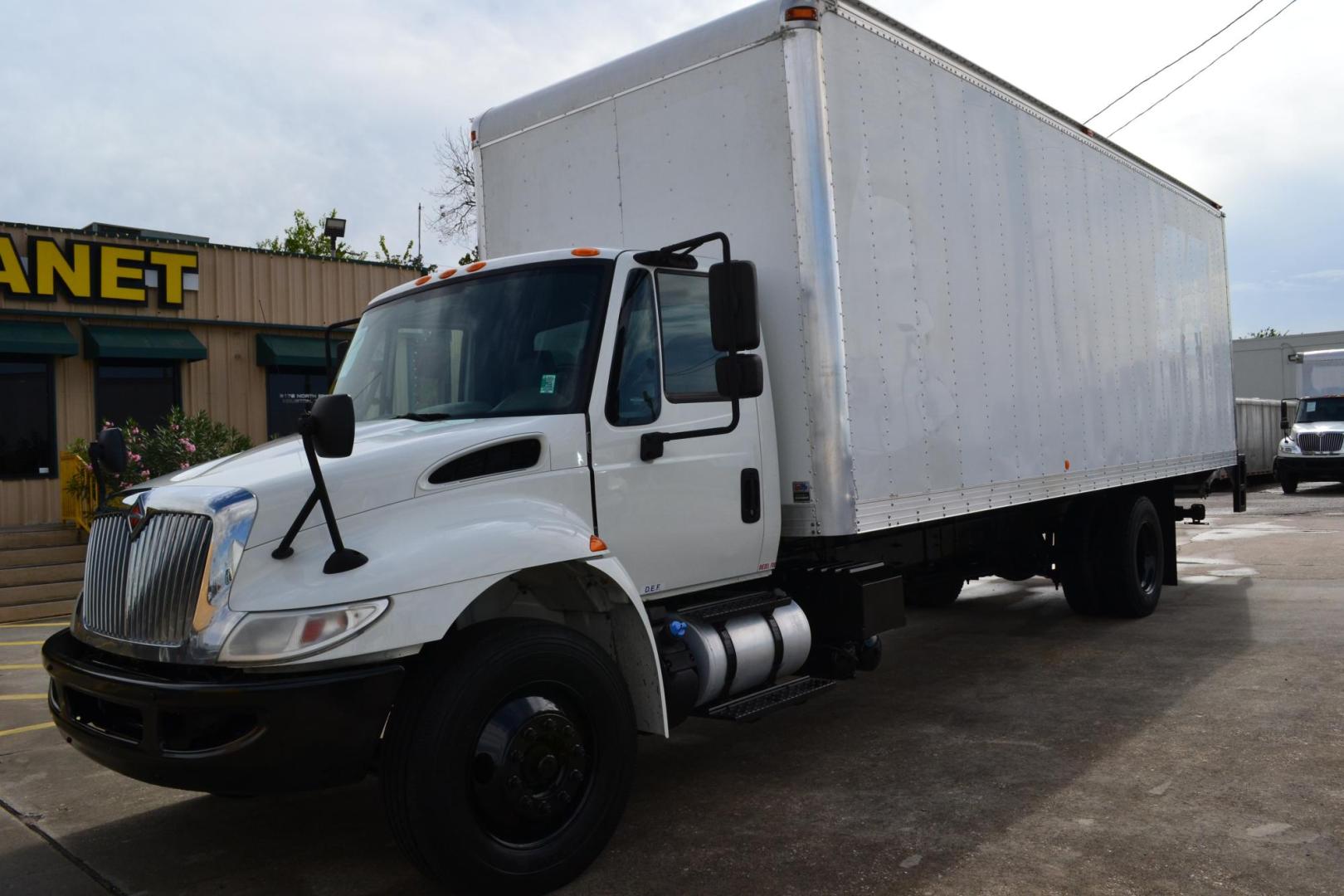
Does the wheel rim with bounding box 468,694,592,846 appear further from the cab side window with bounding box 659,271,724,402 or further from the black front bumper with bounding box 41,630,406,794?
the cab side window with bounding box 659,271,724,402

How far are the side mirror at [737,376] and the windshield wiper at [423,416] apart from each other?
1.16 meters

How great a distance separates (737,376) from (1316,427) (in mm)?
26799

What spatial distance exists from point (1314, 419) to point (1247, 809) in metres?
26.1

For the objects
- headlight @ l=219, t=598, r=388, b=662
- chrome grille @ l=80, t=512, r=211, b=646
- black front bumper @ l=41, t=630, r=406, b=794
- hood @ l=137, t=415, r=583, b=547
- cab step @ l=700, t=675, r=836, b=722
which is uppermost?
hood @ l=137, t=415, r=583, b=547

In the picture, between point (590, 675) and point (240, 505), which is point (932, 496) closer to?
point (590, 675)

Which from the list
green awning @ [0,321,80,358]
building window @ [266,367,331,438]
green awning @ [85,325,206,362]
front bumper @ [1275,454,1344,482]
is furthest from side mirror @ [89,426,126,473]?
front bumper @ [1275,454,1344,482]

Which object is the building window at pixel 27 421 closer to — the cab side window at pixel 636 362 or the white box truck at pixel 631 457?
the white box truck at pixel 631 457

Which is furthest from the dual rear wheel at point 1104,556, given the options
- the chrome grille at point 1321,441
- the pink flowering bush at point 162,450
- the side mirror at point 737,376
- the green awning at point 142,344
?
the chrome grille at point 1321,441

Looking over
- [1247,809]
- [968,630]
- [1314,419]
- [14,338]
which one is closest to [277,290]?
[14,338]

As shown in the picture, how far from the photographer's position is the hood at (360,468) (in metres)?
3.73

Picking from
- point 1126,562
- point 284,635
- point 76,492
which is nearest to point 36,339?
point 76,492

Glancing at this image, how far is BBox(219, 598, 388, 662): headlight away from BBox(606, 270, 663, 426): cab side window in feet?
5.09

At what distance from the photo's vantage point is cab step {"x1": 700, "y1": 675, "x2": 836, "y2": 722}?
196 inches

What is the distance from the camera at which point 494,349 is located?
474cm
